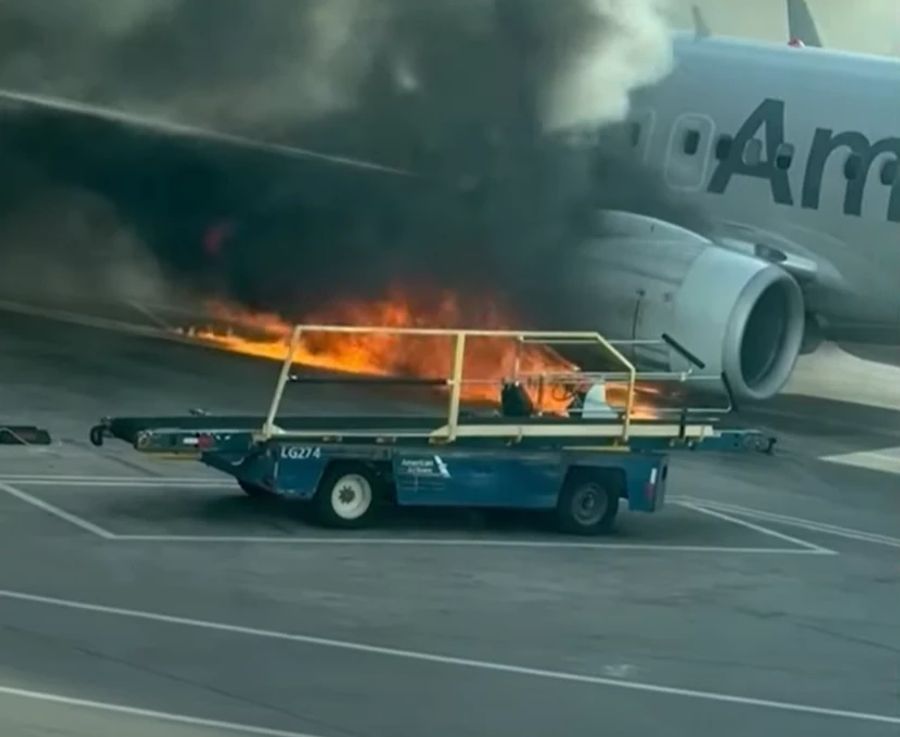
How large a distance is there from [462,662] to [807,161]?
1544cm

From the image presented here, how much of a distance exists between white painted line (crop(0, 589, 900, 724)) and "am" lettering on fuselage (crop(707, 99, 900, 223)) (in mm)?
14900

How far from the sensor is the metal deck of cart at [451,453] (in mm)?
21516

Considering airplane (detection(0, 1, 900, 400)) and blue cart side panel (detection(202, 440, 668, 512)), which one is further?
airplane (detection(0, 1, 900, 400))

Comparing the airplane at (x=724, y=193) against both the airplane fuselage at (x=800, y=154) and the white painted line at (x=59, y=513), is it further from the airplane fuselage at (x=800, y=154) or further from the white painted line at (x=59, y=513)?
the white painted line at (x=59, y=513)

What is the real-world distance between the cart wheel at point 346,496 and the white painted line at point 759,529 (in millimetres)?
3817

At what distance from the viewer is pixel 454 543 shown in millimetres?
21578

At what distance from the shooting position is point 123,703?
14922mm

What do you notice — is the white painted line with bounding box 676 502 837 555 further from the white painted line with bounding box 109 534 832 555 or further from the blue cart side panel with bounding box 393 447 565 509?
the blue cart side panel with bounding box 393 447 565 509

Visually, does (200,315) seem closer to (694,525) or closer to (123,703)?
(694,525)

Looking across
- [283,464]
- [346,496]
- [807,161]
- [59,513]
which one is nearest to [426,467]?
[346,496]

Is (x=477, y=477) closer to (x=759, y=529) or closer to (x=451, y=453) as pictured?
(x=451, y=453)

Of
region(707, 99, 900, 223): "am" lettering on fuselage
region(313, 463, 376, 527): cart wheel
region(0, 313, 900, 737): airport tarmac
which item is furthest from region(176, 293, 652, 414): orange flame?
region(313, 463, 376, 527): cart wheel

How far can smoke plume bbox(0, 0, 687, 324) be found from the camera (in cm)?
2911

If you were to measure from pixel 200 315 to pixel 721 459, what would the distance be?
8222 millimetres
